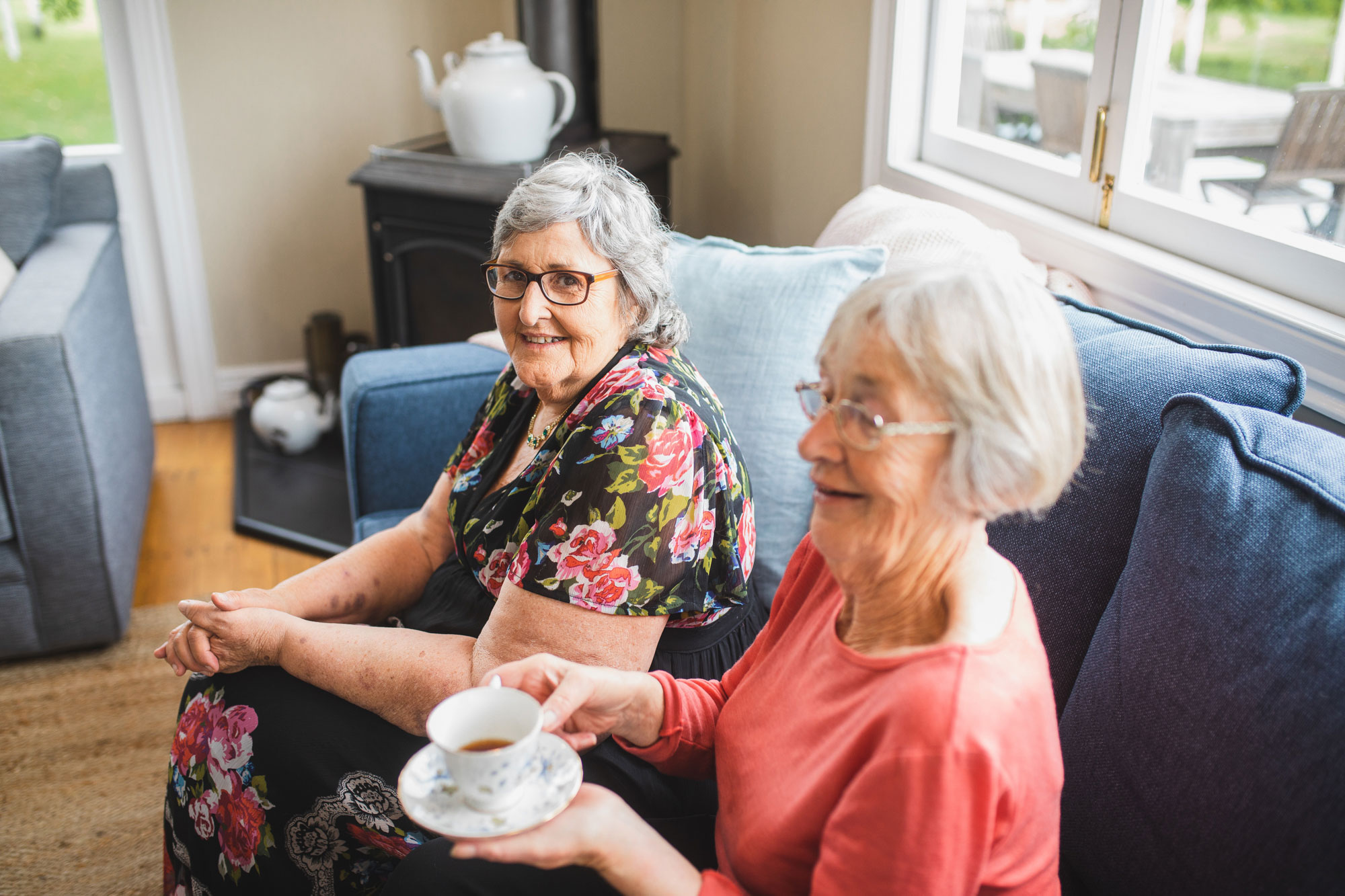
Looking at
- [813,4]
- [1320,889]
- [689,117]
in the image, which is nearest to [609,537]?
[1320,889]

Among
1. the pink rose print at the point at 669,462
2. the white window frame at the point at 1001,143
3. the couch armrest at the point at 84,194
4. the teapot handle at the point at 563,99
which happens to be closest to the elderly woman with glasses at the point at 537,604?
the pink rose print at the point at 669,462

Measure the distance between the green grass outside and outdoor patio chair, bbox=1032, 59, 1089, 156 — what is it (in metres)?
0.20

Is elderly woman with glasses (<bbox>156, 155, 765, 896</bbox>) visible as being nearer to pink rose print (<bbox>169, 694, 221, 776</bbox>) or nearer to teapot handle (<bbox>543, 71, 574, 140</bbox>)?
pink rose print (<bbox>169, 694, 221, 776</bbox>)

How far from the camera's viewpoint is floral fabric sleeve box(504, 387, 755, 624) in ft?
3.60

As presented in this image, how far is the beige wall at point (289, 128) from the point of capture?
3.01 meters

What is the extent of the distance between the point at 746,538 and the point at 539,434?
0.31 meters

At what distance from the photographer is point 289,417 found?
3049 mm

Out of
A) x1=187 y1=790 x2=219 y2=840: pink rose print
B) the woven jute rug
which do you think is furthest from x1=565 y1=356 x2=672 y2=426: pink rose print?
the woven jute rug

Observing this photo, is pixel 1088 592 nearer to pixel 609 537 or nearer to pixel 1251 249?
pixel 609 537

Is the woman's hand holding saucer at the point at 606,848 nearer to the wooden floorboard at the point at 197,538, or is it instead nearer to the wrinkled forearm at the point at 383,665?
the wrinkled forearm at the point at 383,665

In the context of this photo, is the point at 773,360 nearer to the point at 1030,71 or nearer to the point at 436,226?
the point at 1030,71

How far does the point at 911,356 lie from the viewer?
2.43ft

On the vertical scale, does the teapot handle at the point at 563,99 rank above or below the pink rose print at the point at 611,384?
above

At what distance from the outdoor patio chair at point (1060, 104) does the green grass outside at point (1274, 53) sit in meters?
0.20
